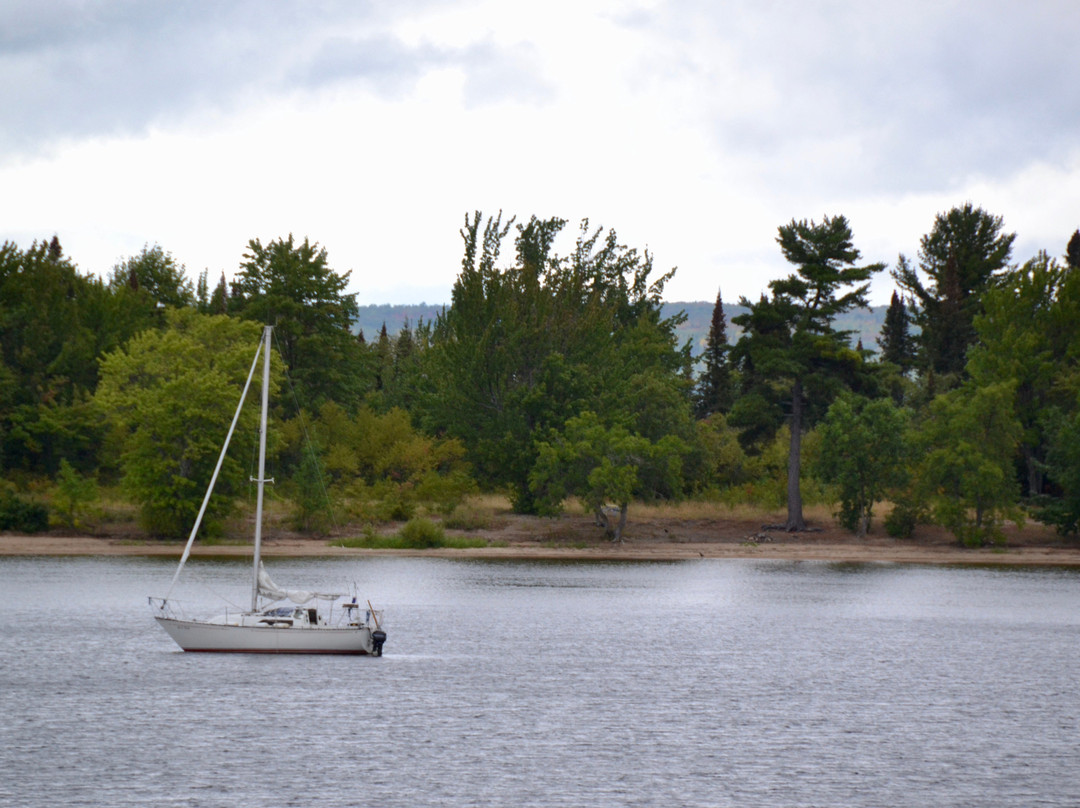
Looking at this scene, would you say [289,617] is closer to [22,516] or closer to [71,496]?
[71,496]

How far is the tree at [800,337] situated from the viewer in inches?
3521

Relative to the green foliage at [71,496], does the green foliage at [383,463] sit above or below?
above

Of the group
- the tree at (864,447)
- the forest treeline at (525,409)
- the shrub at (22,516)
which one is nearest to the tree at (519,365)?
the forest treeline at (525,409)

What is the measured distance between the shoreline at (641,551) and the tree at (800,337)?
237 inches

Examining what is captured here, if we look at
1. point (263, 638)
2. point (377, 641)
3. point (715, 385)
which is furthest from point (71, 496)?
point (715, 385)

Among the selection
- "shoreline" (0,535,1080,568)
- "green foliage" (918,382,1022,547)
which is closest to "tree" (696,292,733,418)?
"green foliage" (918,382,1022,547)

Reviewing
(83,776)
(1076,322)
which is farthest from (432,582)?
(1076,322)

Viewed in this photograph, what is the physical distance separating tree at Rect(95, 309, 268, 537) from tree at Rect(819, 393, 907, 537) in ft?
134

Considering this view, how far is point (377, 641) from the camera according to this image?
1682 inches

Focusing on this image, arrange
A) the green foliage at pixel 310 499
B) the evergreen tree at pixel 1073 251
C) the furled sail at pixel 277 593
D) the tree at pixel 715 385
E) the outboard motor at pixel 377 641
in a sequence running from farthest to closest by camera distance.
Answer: the tree at pixel 715 385
the evergreen tree at pixel 1073 251
the green foliage at pixel 310 499
the outboard motor at pixel 377 641
the furled sail at pixel 277 593

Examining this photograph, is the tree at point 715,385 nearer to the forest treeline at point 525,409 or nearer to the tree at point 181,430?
the forest treeline at point 525,409

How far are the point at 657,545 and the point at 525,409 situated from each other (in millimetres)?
14461

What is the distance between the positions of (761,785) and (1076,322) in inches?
3153

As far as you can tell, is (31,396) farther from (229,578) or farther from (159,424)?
(229,578)
